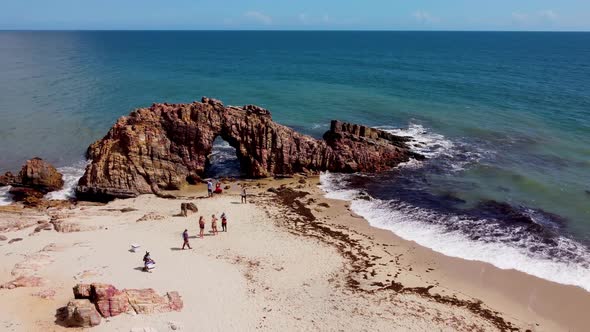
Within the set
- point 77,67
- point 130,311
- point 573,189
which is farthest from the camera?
point 77,67

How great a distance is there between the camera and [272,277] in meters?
23.5

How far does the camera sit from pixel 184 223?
29781mm

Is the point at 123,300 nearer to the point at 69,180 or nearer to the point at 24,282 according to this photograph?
the point at 24,282

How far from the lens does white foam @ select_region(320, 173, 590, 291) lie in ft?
83.3

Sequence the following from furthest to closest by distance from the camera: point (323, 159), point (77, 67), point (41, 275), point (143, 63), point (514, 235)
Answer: point (143, 63)
point (77, 67)
point (323, 159)
point (514, 235)
point (41, 275)

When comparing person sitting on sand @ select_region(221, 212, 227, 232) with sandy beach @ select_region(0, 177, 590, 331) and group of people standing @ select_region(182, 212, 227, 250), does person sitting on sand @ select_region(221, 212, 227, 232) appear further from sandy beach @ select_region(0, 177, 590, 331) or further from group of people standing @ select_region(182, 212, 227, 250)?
sandy beach @ select_region(0, 177, 590, 331)

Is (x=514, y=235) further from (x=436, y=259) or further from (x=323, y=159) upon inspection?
(x=323, y=159)

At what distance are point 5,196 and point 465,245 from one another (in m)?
36.0

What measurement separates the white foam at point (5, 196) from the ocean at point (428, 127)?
0.20 metres

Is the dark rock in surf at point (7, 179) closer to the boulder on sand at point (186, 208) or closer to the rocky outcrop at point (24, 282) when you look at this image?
the boulder on sand at point (186, 208)

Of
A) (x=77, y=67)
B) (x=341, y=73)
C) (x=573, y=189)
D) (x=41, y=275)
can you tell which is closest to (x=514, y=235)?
(x=573, y=189)

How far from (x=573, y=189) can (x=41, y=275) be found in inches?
1555

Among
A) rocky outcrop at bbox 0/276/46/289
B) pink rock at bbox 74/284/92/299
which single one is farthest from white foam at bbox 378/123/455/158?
rocky outcrop at bbox 0/276/46/289

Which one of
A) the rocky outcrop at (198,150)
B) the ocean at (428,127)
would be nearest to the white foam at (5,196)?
the ocean at (428,127)
